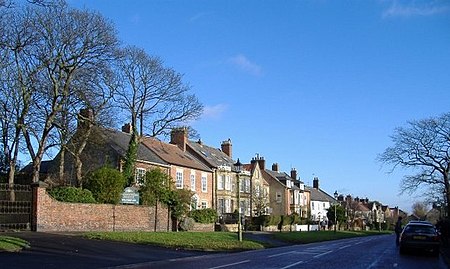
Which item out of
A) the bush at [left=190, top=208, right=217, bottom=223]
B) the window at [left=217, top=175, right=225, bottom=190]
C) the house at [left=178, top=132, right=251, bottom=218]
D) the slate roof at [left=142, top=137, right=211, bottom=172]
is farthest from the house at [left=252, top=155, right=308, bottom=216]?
the bush at [left=190, top=208, right=217, bottom=223]

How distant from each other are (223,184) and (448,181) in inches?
1088

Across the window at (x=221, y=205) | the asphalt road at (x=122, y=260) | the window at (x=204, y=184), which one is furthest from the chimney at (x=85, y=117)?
the window at (x=221, y=205)

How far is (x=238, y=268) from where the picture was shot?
17.8 m

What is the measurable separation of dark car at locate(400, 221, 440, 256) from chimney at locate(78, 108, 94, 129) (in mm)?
25634

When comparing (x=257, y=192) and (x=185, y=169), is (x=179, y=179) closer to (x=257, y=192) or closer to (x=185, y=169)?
(x=185, y=169)

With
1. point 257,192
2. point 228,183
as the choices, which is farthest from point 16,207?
point 257,192

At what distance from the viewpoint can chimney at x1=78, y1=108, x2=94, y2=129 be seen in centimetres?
4222

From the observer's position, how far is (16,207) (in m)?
28.7

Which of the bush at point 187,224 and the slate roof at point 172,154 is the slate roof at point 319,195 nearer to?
the slate roof at point 172,154

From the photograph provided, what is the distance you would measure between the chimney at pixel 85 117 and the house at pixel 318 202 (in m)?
72.7

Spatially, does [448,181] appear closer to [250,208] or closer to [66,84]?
[250,208]

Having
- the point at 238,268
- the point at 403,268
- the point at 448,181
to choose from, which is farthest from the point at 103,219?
the point at 448,181

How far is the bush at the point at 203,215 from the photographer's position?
4716 centimetres

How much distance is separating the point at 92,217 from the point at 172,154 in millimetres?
29624
